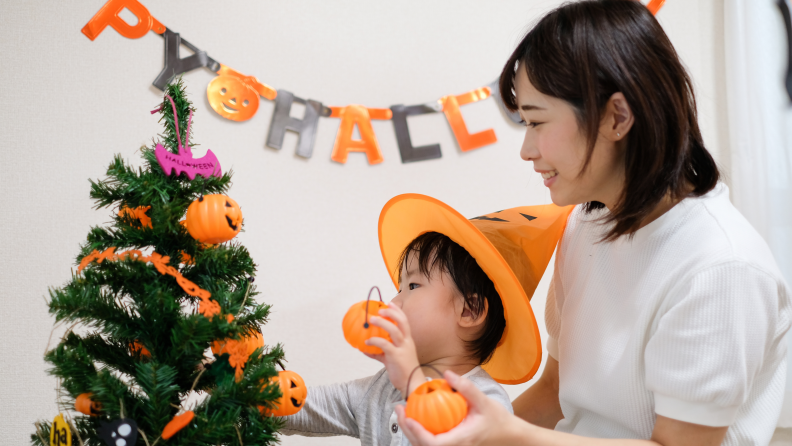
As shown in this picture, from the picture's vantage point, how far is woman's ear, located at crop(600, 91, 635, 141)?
30.9 inches

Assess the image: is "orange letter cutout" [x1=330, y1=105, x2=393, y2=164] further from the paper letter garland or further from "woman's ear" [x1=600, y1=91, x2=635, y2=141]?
"woman's ear" [x1=600, y1=91, x2=635, y2=141]

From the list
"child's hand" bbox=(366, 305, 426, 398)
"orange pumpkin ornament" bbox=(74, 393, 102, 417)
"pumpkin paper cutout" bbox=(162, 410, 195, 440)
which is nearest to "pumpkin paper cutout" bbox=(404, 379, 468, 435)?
"child's hand" bbox=(366, 305, 426, 398)

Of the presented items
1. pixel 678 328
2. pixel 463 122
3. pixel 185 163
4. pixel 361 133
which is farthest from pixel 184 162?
pixel 463 122

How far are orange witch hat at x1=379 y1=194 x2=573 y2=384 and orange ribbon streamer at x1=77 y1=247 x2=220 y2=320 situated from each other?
39 cm

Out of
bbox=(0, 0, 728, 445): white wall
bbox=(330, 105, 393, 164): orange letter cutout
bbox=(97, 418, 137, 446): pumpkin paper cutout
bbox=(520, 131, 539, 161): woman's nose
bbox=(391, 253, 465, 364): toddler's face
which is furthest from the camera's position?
bbox=(330, 105, 393, 164): orange letter cutout

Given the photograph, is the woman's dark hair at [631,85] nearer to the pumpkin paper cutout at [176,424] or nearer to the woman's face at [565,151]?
the woman's face at [565,151]

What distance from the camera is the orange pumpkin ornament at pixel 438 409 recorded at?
2.00 ft

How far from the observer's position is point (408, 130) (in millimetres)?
1541

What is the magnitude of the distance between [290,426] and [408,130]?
0.87 m

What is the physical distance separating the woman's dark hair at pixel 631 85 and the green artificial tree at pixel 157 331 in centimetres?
50

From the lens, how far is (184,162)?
2.34 feet

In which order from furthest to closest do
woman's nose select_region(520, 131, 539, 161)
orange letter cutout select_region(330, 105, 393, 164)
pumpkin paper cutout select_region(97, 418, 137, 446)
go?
1. orange letter cutout select_region(330, 105, 393, 164)
2. woman's nose select_region(520, 131, 539, 161)
3. pumpkin paper cutout select_region(97, 418, 137, 446)

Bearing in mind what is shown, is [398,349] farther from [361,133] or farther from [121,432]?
[361,133]

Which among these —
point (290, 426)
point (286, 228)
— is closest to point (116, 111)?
point (286, 228)
